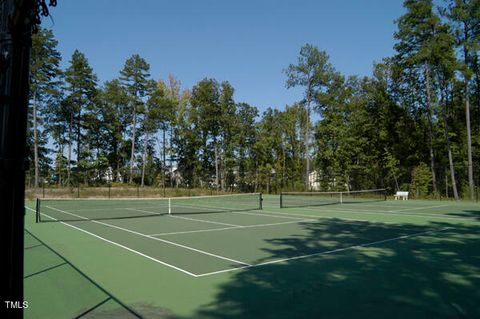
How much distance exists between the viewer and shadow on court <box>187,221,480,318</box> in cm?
461

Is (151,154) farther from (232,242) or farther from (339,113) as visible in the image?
(232,242)

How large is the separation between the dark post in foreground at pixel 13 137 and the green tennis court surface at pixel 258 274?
2179mm

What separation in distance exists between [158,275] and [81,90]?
48.4 meters

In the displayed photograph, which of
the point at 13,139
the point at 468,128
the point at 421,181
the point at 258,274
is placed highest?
the point at 468,128

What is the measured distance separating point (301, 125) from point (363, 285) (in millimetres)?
47565

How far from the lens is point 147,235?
36.9 feet

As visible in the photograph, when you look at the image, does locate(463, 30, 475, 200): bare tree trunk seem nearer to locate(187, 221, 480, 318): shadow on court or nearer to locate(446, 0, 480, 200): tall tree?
locate(446, 0, 480, 200): tall tree

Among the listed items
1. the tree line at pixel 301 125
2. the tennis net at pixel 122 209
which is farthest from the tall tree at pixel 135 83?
the tennis net at pixel 122 209

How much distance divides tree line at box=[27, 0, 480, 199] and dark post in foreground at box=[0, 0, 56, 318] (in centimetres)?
3032

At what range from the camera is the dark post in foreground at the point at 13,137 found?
8.14 feet

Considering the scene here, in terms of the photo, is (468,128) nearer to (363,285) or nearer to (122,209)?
(122,209)

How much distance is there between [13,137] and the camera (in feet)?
8.29

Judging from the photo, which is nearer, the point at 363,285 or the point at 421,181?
the point at 363,285

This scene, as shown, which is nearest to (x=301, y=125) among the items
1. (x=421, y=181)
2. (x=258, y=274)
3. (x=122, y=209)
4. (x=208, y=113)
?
(x=208, y=113)
